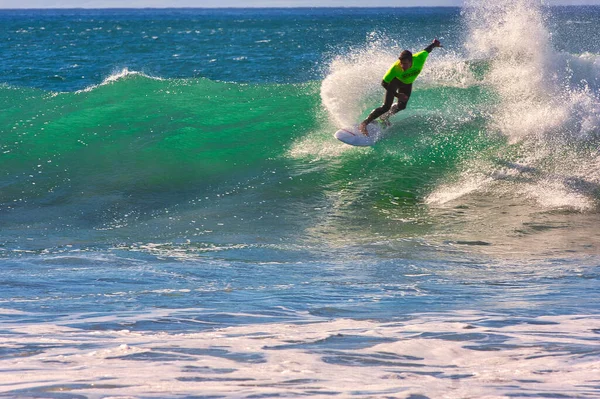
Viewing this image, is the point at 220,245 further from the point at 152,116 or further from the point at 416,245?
the point at 152,116

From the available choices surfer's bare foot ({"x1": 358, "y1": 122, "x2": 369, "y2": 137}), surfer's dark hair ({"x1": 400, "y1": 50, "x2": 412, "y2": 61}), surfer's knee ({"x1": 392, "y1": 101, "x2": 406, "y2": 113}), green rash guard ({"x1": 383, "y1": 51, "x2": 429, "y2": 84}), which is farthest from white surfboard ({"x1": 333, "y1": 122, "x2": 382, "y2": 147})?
surfer's dark hair ({"x1": 400, "y1": 50, "x2": 412, "y2": 61})

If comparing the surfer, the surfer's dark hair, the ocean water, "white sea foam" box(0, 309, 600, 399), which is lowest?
"white sea foam" box(0, 309, 600, 399)

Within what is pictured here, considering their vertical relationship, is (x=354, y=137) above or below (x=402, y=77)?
below

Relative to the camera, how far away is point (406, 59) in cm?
907

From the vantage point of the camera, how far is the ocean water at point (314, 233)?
3.28 meters

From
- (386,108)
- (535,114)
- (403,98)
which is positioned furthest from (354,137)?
(535,114)

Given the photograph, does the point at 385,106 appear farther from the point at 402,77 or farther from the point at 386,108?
the point at 402,77

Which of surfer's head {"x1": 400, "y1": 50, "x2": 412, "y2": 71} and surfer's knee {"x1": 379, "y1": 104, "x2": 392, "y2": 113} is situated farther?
surfer's knee {"x1": 379, "y1": 104, "x2": 392, "y2": 113}

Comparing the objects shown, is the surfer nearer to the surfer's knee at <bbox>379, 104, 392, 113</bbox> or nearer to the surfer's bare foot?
the surfer's knee at <bbox>379, 104, 392, 113</bbox>

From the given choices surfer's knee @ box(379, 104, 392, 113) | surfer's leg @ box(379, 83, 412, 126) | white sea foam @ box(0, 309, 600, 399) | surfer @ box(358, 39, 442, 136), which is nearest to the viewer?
white sea foam @ box(0, 309, 600, 399)

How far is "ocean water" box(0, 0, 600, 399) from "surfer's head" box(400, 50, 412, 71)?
53.2 inches

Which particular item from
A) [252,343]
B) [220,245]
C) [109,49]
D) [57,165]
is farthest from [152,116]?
[109,49]

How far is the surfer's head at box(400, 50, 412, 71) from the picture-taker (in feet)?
29.6

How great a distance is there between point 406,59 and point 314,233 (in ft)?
9.76
